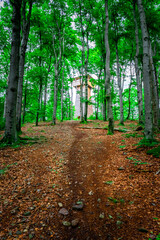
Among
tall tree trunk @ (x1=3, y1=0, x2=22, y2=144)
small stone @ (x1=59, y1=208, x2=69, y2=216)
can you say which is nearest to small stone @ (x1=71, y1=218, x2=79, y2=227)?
small stone @ (x1=59, y1=208, x2=69, y2=216)

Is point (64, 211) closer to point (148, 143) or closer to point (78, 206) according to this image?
point (78, 206)

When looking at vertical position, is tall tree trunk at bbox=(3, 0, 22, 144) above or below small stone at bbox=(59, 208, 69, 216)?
above

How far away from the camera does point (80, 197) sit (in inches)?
127

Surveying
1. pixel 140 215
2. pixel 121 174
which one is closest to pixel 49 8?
pixel 121 174

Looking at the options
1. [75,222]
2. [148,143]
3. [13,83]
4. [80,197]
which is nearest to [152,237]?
[75,222]

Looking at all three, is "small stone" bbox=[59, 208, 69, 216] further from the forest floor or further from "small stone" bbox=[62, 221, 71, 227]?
"small stone" bbox=[62, 221, 71, 227]

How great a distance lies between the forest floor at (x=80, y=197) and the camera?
7.41 feet

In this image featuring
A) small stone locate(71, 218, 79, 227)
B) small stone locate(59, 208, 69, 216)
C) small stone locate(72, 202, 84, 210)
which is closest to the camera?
small stone locate(71, 218, 79, 227)

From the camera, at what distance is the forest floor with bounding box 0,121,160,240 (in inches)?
88.9

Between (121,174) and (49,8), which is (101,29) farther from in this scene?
(121,174)

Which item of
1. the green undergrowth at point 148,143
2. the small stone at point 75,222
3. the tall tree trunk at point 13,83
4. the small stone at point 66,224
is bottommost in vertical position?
the small stone at point 66,224

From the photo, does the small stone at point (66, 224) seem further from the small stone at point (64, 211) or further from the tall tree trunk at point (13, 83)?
the tall tree trunk at point (13, 83)

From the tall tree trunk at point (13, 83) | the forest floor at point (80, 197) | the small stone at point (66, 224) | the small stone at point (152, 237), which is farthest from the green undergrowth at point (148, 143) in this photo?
the tall tree trunk at point (13, 83)

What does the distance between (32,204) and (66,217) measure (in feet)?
3.11
